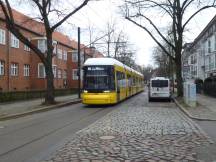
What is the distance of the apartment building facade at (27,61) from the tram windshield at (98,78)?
24.1 ft

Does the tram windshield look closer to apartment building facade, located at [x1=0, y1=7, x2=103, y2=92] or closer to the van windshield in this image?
apartment building facade, located at [x1=0, y1=7, x2=103, y2=92]

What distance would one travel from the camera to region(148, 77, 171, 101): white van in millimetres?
36219

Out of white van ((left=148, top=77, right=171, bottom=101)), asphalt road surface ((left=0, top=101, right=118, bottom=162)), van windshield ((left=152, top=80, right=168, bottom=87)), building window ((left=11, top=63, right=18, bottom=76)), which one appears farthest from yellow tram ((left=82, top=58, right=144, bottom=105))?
building window ((left=11, top=63, right=18, bottom=76))

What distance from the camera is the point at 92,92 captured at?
28.2 meters

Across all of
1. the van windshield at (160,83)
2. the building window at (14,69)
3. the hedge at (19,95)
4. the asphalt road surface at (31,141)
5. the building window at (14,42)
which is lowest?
the asphalt road surface at (31,141)

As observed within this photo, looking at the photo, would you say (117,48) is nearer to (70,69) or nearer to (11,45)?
(70,69)

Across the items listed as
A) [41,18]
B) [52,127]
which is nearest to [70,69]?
[41,18]

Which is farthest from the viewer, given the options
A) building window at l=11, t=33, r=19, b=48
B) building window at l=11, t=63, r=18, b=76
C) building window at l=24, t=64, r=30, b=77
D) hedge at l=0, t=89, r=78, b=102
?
building window at l=24, t=64, r=30, b=77

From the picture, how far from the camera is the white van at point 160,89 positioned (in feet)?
119

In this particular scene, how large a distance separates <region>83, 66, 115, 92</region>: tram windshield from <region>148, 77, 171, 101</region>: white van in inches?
336

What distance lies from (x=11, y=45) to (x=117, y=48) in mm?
24290

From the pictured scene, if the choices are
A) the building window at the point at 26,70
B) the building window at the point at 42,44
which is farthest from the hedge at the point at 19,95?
the building window at the point at 42,44

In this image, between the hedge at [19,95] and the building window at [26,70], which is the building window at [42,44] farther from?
the hedge at [19,95]

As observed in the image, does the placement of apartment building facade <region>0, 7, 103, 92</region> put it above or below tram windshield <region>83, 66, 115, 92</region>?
above
